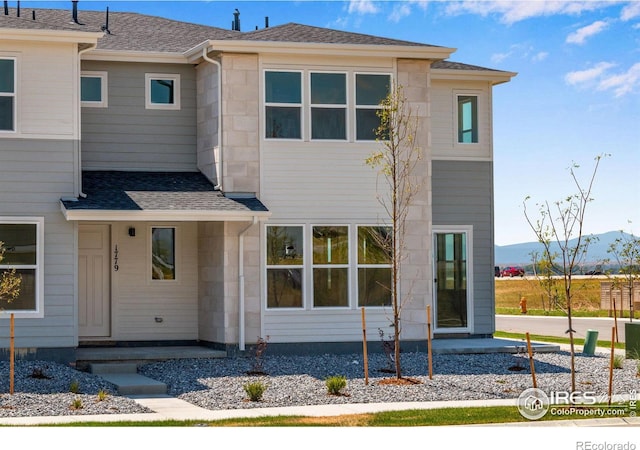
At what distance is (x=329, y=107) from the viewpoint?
20.9 m

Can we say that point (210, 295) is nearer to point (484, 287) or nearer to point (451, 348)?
point (451, 348)

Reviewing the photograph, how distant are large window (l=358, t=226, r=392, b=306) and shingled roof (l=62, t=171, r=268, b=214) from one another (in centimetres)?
232

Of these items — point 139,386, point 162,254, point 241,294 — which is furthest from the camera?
point 162,254

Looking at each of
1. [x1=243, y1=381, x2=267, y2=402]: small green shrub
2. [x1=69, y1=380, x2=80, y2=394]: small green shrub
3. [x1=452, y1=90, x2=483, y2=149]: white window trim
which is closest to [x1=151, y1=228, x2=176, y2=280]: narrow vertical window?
[x1=69, y1=380, x2=80, y2=394]: small green shrub

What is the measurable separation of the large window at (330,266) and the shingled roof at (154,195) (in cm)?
152

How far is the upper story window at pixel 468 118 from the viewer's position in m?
23.8

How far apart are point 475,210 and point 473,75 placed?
9.87 feet

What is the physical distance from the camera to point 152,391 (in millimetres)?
16938

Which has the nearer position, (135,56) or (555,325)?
(135,56)

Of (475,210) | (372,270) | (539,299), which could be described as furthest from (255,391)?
(539,299)

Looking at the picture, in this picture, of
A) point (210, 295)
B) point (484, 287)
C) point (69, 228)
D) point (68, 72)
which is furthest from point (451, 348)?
point (68, 72)

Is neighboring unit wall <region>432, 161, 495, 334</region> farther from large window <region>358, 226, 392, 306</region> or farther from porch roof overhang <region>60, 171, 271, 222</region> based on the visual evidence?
porch roof overhang <region>60, 171, 271, 222</region>

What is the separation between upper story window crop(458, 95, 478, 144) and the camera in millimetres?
23812

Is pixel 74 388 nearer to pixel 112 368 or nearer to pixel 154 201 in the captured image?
pixel 112 368
